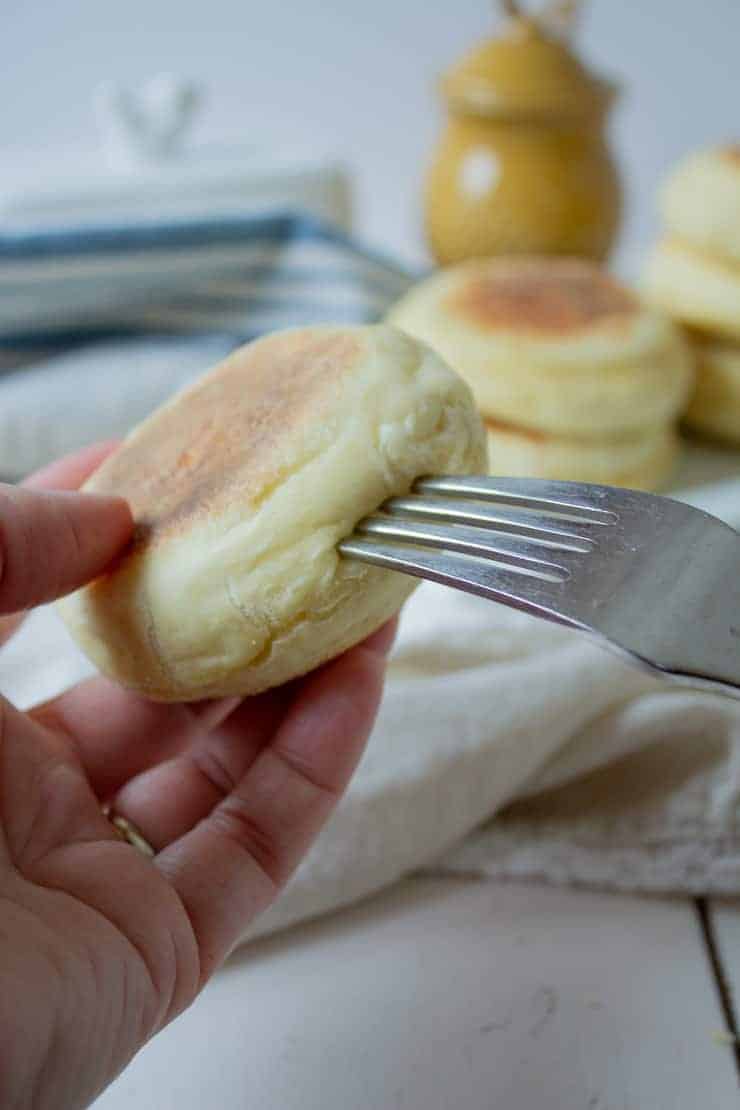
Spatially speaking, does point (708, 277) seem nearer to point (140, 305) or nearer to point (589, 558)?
point (140, 305)

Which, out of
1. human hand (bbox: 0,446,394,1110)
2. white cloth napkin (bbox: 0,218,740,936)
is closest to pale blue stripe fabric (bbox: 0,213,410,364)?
white cloth napkin (bbox: 0,218,740,936)

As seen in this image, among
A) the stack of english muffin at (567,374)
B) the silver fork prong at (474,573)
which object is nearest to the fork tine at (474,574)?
the silver fork prong at (474,573)

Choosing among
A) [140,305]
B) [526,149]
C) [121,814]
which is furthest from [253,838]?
[526,149]

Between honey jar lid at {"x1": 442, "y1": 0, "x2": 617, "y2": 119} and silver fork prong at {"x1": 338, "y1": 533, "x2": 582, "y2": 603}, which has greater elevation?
honey jar lid at {"x1": 442, "y1": 0, "x2": 617, "y2": 119}

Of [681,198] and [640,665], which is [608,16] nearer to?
[681,198]

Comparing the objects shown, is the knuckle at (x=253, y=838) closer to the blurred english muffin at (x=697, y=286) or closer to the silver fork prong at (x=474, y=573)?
the silver fork prong at (x=474, y=573)

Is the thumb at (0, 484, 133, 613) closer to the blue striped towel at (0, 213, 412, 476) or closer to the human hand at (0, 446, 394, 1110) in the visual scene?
the human hand at (0, 446, 394, 1110)

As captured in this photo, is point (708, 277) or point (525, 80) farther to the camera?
point (525, 80)
